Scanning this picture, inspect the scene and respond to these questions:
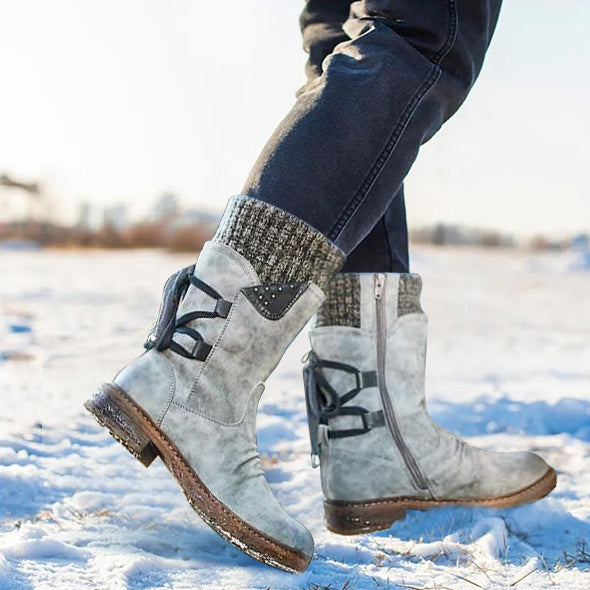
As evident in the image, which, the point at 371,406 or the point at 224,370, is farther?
the point at 371,406

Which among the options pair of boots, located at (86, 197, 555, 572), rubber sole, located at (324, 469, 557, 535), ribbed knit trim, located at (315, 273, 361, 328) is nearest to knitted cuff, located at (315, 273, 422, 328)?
ribbed knit trim, located at (315, 273, 361, 328)

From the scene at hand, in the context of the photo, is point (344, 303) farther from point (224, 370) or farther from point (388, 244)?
point (224, 370)

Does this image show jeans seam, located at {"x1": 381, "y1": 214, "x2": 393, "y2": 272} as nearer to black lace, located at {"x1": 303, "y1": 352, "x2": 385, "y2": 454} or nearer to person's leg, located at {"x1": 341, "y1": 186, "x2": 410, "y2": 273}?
person's leg, located at {"x1": 341, "y1": 186, "x2": 410, "y2": 273}

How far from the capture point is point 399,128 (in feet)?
3.76

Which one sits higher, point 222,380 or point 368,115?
point 368,115

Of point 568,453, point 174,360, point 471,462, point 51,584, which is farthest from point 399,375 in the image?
point 568,453

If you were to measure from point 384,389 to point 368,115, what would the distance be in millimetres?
545

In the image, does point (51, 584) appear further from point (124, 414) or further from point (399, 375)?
point (399, 375)

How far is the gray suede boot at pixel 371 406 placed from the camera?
55.8 inches

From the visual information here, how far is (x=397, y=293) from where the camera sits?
4.74 feet

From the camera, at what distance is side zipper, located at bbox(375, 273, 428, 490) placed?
1.42 metres

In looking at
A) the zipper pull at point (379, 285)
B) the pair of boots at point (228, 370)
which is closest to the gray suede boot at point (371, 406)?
the zipper pull at point (379, 285)

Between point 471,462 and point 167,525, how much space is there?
611 millimetres

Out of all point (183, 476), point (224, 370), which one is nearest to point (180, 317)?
point (224, 370)
